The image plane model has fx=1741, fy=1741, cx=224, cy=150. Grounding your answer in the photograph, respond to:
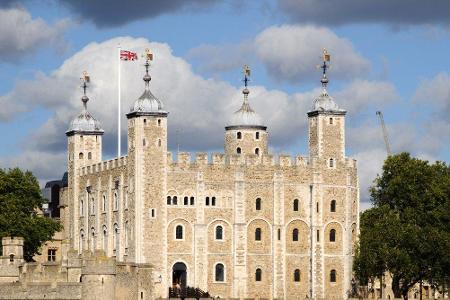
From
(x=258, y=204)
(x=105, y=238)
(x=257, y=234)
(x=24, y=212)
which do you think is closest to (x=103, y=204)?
(x=105, y=238)

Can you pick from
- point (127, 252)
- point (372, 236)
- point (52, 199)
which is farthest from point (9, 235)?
point (52, 199)

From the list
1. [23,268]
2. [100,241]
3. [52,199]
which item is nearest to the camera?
[23,268]

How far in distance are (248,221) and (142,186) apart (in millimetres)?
9284

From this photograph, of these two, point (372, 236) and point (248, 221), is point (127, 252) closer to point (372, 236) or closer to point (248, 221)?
point (248, 221)

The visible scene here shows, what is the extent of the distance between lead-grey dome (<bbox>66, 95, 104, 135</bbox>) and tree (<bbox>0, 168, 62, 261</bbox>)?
8133 millimetres

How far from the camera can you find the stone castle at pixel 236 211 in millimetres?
132500

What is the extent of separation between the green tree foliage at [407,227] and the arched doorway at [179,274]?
13443 millimetres

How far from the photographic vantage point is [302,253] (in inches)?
5394

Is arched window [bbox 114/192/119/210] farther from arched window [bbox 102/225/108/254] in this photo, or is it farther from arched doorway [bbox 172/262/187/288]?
arched doorway [bbox 172/262/187/288]

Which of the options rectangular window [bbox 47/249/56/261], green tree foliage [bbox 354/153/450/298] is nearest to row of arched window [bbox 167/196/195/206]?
green tree foliage [bbox 354/153/450/298]

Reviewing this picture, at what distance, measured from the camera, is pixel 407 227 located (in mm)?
130750

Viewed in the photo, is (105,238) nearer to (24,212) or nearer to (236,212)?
(24,212)

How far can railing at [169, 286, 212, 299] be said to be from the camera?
130 meters

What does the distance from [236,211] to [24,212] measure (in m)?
16.7
